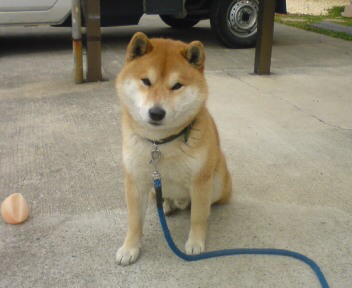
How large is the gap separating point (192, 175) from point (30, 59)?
5220mm

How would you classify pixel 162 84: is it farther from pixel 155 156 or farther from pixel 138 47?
pixel 155 156

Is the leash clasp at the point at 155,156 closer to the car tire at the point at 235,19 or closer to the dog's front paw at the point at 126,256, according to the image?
the dog's front paw at the point at 126,256

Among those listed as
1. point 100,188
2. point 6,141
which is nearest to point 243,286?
point 100,188

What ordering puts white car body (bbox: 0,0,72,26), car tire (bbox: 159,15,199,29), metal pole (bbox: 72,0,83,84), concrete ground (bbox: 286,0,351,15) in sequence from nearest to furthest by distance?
metal pole (bbox: 72,0,83,84) → white car body (bbox: 0,0,72,26) → car tire (bbox: 159,15,199,29) → concrete ground (bbox: 286,0,351,15)

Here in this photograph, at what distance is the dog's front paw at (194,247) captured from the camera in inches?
100

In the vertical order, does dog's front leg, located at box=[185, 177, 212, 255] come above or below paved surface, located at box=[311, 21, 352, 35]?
above

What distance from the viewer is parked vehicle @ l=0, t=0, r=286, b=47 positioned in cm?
673

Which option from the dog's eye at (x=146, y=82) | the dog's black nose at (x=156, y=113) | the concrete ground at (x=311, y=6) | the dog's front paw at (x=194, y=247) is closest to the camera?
the dog's black nose at (x=156, y=113)

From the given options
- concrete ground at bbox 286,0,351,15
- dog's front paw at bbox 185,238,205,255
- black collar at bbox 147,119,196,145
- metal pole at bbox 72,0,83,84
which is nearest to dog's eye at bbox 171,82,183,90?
black collar at bbox 147,119,196,145

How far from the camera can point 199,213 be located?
2.58 metres

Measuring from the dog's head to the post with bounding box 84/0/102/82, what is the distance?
3374 mm

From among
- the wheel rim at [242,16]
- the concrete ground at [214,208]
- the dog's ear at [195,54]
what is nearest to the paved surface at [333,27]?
the wheel rim at [242,16]

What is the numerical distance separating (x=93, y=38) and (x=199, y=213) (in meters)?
3.68

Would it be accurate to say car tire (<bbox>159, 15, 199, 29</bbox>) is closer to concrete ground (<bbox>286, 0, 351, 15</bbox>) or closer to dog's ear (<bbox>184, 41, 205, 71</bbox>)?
concrete ground (<bbox>286, 0, 351, 15</bbox>)
